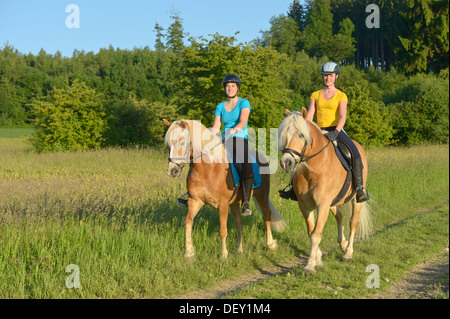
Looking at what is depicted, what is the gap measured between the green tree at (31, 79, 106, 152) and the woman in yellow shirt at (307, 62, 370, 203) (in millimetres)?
18546

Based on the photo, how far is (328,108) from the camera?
251 inches

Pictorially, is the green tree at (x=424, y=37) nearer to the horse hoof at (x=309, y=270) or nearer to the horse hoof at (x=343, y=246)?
the horse hoof at (x=343, y=246)

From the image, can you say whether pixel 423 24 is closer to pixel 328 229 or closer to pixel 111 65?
pixel 328 229

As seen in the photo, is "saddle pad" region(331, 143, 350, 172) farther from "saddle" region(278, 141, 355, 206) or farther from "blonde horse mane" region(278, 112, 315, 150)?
"blonde horse mane" region(278, 112, 315, 150)

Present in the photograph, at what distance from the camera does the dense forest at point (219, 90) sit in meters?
20.3

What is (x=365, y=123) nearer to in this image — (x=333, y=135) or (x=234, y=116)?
(x=333, y=135)

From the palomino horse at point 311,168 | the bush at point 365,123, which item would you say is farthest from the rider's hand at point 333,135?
the bush at point 365,123

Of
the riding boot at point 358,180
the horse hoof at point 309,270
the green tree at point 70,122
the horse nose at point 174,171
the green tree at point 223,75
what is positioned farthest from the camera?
the green tree at point 70,122

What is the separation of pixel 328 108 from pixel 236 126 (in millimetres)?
1496

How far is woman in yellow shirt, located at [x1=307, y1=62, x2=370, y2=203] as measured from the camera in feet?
20.6

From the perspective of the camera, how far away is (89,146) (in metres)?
23.8

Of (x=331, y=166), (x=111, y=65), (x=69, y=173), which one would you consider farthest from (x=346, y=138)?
(x=111, y=65)
